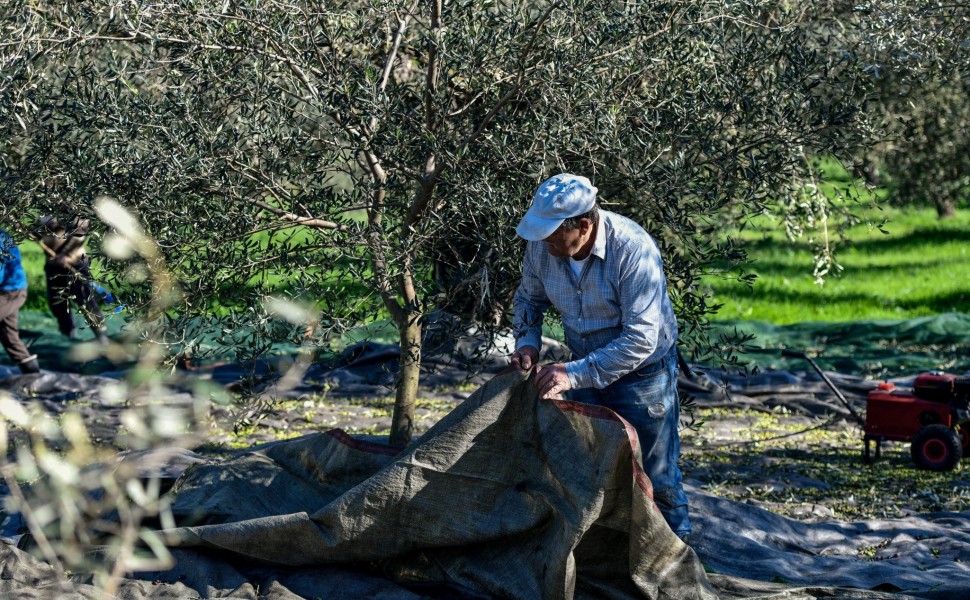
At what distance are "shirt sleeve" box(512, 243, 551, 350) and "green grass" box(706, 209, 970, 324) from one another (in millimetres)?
9494

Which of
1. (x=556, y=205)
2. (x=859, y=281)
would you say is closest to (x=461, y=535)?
(x=556, y=205)

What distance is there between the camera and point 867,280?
2281cm

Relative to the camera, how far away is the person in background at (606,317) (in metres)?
4.62

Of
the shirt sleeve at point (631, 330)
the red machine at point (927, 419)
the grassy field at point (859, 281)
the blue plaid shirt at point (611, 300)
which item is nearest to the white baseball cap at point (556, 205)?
the blue plaid shirt at point (611, 300)

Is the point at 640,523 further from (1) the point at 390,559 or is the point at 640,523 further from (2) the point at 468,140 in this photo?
(2) the point at 468,140

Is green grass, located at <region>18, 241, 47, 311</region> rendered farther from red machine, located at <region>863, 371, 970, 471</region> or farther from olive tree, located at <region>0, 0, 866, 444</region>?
red machine, located at <region>863, 371, 970, 471</region>

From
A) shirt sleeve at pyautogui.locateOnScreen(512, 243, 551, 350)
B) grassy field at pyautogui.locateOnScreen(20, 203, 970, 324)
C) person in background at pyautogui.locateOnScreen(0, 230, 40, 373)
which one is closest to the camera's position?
shirt sleeve at pyautogui.locateOnScreen(512, 243, 551, 350)

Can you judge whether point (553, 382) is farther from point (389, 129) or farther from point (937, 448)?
point (937, 448)

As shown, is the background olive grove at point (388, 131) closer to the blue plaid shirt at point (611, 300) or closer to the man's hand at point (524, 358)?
the man's hand at point (524, 358)

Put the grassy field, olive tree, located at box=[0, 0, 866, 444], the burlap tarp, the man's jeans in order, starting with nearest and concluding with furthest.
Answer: the burlap tarp
the man's jeans
olive tree, located at box=[0, 0, 866, 444]
the grassy field

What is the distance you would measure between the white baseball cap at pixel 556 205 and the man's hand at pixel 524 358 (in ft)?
2.35

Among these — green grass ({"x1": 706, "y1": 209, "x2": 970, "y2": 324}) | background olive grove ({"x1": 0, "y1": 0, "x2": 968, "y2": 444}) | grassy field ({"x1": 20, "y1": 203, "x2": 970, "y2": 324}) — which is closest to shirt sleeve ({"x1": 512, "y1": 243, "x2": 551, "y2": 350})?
background olive grove ({"x1": 0, "y1": 0, "x2": 968, "y2": 444})

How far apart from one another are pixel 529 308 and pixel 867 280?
19400 mm

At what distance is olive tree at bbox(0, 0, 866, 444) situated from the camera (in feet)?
17.6
